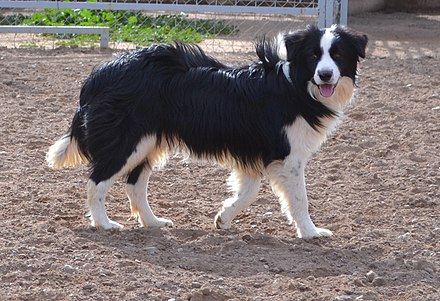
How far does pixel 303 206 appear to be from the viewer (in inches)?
227

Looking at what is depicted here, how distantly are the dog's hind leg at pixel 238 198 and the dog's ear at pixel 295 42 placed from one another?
75cm

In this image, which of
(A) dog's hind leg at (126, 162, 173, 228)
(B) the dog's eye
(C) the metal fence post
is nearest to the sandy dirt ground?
(A) dog's hind leg at (126, 162, 173, 228)

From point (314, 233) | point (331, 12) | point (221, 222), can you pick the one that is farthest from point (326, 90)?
point (331, 12)

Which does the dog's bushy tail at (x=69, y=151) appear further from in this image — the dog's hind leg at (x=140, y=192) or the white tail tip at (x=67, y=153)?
the dog's hind leg at (x=140, y=192)

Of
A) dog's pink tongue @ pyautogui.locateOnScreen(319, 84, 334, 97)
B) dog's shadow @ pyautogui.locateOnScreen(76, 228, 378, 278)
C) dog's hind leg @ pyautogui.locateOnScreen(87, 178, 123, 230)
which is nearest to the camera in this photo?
dog's shadow @ pyautogui.locateOnScreen(76, 228, 378, 278)

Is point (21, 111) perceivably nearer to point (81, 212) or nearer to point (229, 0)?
point (81, 212)

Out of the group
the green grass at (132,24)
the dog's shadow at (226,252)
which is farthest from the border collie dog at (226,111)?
the green grass at (132,24)

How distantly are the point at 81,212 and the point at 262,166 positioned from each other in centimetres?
113

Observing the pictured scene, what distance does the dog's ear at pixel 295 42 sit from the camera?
222 inches

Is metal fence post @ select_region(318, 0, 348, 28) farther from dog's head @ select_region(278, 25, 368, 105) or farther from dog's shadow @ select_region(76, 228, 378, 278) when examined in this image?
dog's shadow @ select_region(76, 228, 378, 278)

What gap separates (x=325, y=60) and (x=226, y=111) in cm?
63

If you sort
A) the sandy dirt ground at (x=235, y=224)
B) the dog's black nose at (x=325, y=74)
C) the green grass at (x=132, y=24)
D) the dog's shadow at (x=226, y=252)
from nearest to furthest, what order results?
the sandy dirt ground at (x=235, y=224), the dog's shadow at (x=226, y=252), the dog's black nose at (x=325, y=74), the green grass at (x=132, y=24)

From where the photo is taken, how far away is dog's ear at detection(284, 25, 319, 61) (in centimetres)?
564

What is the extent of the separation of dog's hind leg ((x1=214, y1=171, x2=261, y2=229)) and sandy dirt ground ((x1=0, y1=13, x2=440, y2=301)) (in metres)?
0.09
